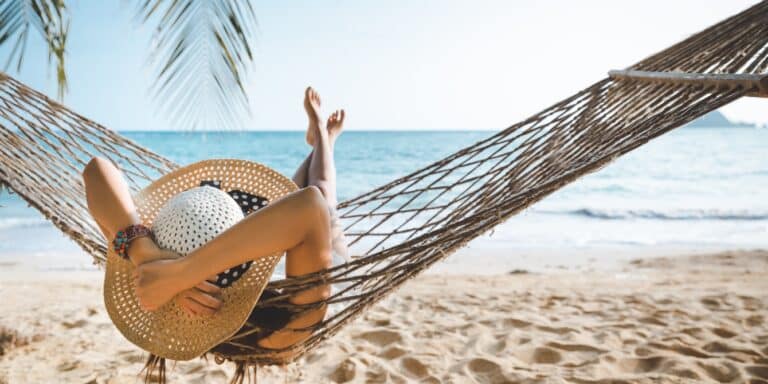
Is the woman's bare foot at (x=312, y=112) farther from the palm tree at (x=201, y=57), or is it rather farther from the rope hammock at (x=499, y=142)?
the palm tree at (x=201, y=57)

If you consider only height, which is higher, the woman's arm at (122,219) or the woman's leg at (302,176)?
the woman's leg at (302,176)

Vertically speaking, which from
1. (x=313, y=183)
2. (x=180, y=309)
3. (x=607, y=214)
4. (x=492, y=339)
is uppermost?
(x=313, y=183)

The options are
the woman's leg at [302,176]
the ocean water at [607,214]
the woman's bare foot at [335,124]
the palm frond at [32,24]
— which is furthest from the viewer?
the ocean water at [607,214]

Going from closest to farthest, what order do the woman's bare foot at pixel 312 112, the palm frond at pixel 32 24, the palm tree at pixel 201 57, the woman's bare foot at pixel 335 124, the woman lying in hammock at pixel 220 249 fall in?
the woman lying in hammock at pixel 220 249, the palm tree at pixel 201 57, the palm frond at pixel 32 24, the woman's bare foot at pixel 312 112, the woman's bare foot at pixel 335 124

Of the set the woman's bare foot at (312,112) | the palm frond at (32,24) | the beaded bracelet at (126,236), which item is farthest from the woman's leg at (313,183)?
the palm frond at (32,24)

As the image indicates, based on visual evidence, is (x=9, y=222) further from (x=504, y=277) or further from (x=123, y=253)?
(x=123, y=253)

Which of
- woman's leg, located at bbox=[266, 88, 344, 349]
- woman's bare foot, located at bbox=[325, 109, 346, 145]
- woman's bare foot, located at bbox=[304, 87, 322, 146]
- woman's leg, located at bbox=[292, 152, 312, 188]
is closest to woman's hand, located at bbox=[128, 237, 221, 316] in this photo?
woman's leg, located at bbox=[266, 88, 344, 349]

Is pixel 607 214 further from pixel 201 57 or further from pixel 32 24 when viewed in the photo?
pixel 201 57

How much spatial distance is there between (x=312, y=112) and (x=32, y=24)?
818mm

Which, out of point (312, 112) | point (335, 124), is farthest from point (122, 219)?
point (335, 124)

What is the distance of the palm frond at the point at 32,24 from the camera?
1.59 metres

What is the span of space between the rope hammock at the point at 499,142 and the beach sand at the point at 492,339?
449mm

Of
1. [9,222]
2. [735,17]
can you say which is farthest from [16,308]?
[9,222]

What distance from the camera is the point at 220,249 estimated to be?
100 centimetres
